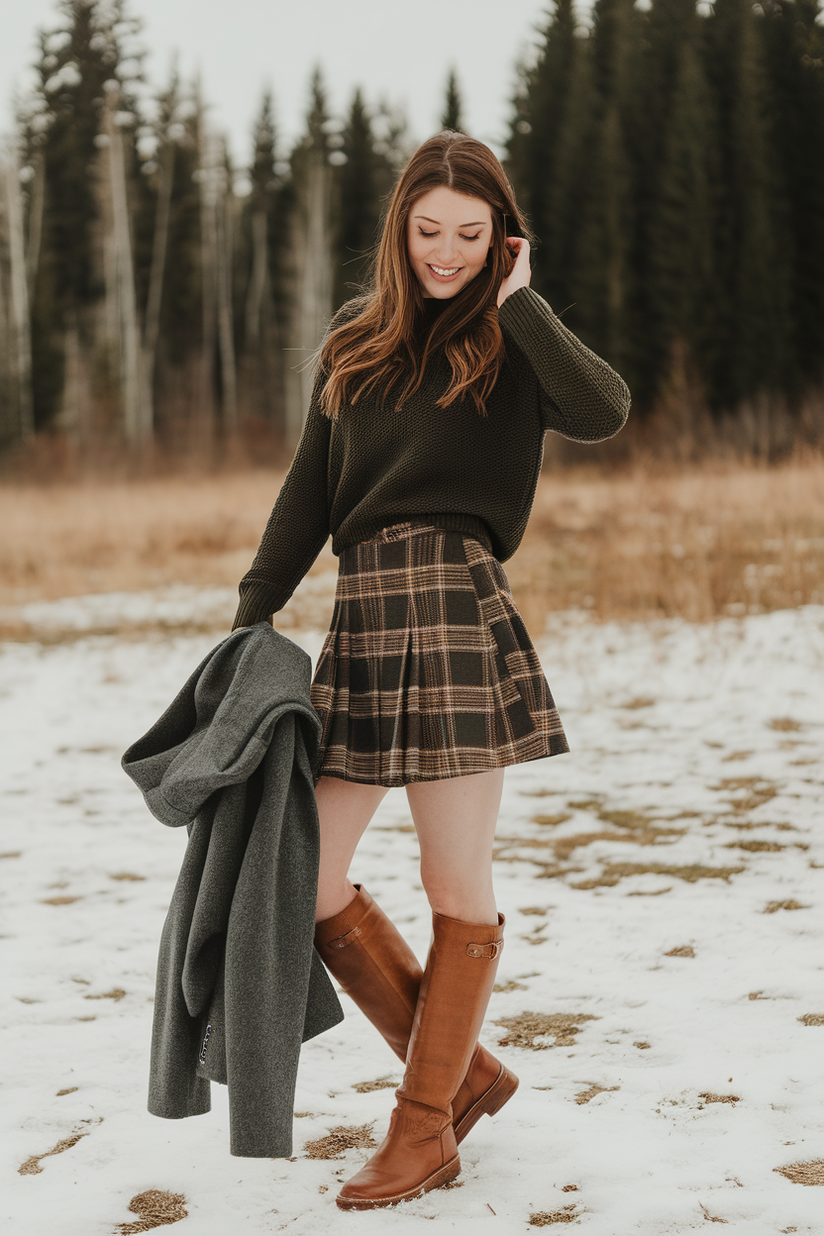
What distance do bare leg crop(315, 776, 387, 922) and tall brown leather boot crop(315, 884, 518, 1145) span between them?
0.18 feet

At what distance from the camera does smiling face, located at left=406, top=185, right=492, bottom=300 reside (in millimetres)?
1900

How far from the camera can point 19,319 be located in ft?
76.8

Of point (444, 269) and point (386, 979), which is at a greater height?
point (444, 269)

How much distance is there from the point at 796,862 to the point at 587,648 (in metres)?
3.60

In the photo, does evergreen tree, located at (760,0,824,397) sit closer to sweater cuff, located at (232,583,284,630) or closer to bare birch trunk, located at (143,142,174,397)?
bare birch trunk, located at (143,142,174,397)

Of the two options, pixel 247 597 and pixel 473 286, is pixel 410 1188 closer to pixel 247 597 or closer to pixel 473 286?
pixel 247 597

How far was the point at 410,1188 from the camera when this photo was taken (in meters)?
1.89

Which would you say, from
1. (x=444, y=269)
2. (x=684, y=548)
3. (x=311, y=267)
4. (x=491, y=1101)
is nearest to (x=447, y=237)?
(x=444, y=269)

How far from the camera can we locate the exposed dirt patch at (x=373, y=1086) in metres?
2.43

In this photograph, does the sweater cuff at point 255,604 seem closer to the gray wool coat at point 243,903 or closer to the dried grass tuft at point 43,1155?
the gray wool coat at point 243,903

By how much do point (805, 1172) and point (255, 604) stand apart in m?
1.36

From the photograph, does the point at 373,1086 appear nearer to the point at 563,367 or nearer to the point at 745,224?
the point at 563,367

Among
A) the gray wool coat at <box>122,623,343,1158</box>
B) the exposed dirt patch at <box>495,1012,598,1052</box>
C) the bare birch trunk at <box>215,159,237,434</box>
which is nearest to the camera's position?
the gray wool coat at <box>122,623,343,1158</box>

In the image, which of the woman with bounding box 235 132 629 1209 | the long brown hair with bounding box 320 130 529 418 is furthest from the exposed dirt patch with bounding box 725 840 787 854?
the long brown hair with bounding box 320 130 529 418
